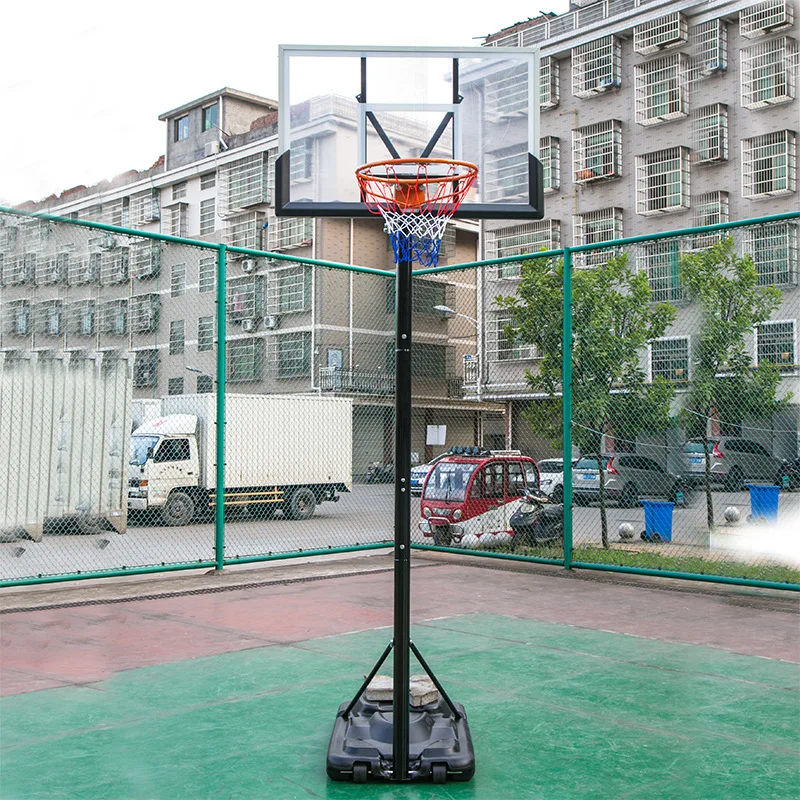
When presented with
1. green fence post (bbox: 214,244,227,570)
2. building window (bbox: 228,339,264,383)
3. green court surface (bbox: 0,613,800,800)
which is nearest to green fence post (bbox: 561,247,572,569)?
green court surface (bbox: 0,613,800,800)

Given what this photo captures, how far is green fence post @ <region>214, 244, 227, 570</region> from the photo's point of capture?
344 inches

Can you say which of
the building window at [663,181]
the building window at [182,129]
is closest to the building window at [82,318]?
the building window at [663,181]

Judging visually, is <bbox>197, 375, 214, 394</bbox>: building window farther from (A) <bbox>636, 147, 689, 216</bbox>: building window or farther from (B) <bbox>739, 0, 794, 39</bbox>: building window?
(B) <bbox>739, 0, 794, 39</bbox>: building window

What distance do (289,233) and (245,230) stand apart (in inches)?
107

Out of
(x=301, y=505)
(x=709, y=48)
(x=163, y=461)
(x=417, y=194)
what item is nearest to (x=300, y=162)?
(x=417, y=194)

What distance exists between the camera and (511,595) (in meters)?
8.02

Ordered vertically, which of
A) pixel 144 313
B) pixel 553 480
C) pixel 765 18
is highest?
pixel 765 18

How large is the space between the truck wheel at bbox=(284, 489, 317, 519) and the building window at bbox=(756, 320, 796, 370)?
19.9 ft

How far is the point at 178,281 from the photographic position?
14.7 meters

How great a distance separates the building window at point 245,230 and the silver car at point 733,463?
30.3 metres

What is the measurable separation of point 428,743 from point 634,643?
2.74 metres

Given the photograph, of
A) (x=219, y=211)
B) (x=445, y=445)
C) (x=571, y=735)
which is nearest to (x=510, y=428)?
(x=445, y=445)

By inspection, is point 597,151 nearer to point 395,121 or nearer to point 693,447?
point 693,447

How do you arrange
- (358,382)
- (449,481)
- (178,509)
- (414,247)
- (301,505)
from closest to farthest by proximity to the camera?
(414,247) < (449,481) < (178,509) < (358,382) < (301,505)
